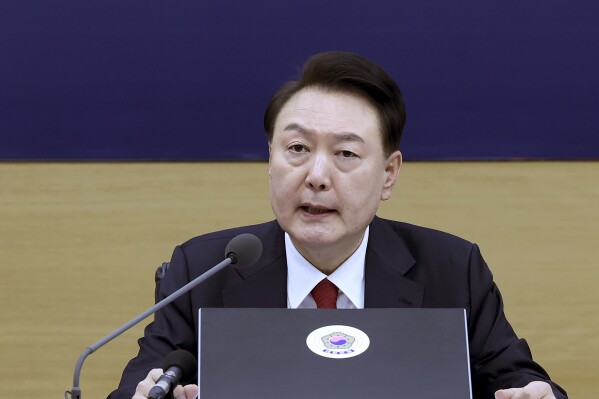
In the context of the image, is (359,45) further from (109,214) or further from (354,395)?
(354,395)

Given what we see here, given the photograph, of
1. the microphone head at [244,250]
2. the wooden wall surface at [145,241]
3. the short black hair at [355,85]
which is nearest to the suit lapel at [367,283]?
the short black hair at [355,85]

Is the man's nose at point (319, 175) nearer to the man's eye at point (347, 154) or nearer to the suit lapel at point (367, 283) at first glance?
the man's eye at point (347, 154)

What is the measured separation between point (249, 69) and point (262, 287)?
864mm

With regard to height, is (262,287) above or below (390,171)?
below

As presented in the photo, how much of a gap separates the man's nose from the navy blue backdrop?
0.89 metres

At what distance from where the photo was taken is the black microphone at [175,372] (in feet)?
5.61

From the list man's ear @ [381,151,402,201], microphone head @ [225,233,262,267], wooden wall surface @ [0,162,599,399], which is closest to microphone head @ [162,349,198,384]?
microphone head @ [225,233,262,267]

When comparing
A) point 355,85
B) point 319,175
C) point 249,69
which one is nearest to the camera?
point 319,175

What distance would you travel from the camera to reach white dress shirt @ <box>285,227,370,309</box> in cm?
229

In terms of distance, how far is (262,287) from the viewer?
233 cm

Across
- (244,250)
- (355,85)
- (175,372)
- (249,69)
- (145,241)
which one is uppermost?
(249,69)

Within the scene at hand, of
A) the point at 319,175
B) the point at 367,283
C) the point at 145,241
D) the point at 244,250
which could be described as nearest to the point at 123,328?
the point at 244,250

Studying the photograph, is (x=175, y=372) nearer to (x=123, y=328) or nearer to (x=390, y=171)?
(x=123, y=328)

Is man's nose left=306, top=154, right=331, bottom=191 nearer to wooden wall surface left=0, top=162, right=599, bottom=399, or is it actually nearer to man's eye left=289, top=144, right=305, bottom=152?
man's eye left=289, top=144, right=305, bottom=152
